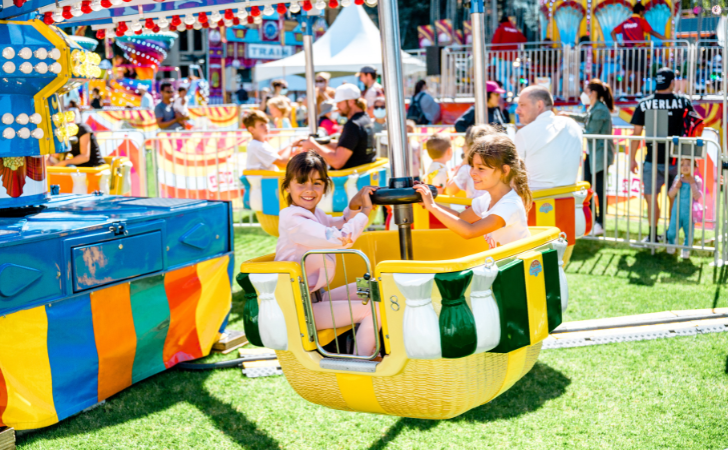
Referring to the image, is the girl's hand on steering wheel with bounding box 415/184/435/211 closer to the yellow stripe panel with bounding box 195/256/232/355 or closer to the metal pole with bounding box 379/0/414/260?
the metal pole with bounding box 379/0/414/260

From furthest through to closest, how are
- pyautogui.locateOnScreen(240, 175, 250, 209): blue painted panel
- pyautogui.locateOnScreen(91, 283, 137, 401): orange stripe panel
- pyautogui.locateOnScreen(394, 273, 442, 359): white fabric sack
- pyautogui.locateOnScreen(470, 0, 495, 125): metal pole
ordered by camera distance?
pyautogui.locateOnScreen(240, 175, 250, 209): blue painted panel
pyautogui.locateOnScreen(470, 0, 495, 125): metal pole
pyautogui.locateOnScreen(91, 283, 137, 401): orange stripe panel
pyautogui.locateOnScreen(394, 273, 442, 359): white fabric sack

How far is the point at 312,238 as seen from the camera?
2.97 metres

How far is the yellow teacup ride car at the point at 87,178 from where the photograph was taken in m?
5.94

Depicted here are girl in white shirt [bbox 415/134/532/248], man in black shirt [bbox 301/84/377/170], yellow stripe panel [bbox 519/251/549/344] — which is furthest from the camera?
man in black shirt [bbox 301/84/377/170]

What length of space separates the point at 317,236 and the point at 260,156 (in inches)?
141

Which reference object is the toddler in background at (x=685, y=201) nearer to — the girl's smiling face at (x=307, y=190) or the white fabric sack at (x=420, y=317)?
the girl's smiling face at (x=307, y=190)

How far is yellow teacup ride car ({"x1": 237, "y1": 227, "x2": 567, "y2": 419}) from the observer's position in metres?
2.44

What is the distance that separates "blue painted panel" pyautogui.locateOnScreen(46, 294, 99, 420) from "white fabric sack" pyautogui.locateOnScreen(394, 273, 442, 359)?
179 centimetres

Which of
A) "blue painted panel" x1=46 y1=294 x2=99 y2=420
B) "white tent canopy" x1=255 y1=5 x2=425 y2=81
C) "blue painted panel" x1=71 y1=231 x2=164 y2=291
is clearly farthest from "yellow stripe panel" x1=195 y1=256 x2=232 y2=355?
"white tent canopy" x1=255 y1=5 x2=425 y2=81

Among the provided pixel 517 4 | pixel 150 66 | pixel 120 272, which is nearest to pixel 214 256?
pixel 120 272

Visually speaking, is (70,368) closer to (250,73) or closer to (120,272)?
(120,272)

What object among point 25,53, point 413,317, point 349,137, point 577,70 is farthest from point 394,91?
point 577,70

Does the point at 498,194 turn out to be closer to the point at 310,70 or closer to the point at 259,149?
the point at 310,70

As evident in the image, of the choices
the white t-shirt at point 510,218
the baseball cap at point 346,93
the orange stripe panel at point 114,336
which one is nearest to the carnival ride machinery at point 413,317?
the white t-shirt at point 510,218
